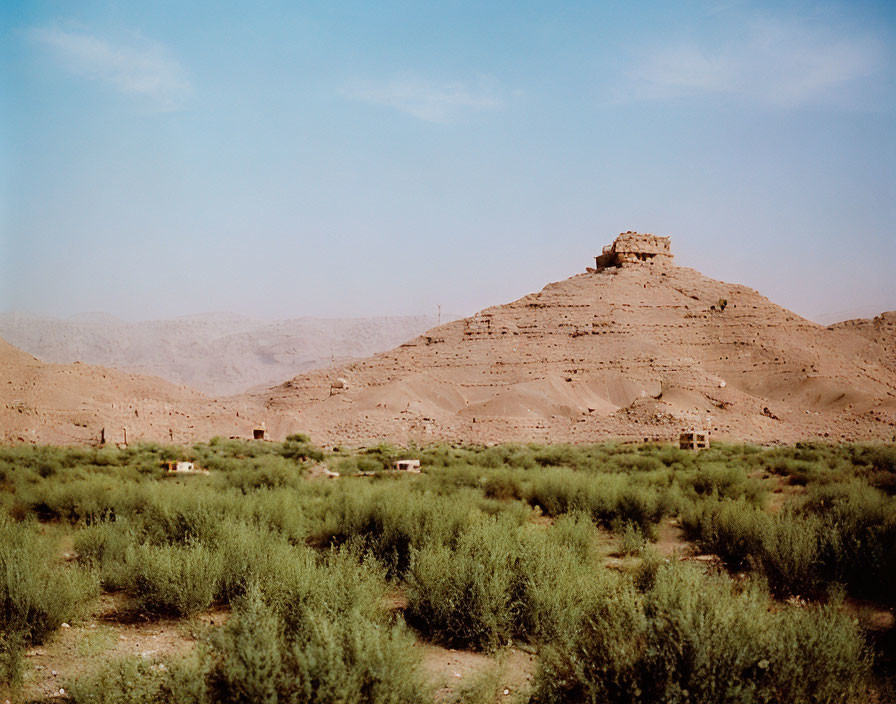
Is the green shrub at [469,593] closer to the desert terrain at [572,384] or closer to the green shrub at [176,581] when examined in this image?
the green shrub at [176,581]

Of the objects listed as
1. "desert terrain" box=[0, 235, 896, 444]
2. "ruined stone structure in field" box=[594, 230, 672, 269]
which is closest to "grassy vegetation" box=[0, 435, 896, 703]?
"desert terrain" box=[0, 235, 896, 444]

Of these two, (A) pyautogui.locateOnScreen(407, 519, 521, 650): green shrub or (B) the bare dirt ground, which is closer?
(B) the bare dirt ground

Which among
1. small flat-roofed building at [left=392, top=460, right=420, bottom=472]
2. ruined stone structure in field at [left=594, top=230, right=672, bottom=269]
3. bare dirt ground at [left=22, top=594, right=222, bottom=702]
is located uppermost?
ruined stone structure in field at [left=594, top=230, right=672, bottom=269]

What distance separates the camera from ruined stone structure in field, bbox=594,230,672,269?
319 ft

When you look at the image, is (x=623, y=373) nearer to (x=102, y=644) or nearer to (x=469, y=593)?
(x=469, y=593)

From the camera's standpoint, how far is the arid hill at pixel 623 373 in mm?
51219

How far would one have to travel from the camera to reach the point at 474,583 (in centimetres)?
706

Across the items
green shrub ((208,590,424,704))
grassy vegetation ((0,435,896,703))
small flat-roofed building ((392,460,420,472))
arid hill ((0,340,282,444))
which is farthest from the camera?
arid hill ((0,340,282,444))

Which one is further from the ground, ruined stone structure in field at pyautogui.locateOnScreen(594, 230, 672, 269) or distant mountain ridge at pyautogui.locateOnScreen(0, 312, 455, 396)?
ruined stone structure in field at pyautogui.locateOnScreen(594, 230, 672, 269)

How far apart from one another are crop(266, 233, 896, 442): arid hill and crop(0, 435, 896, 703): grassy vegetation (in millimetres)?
37069

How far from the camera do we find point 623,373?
68562mm

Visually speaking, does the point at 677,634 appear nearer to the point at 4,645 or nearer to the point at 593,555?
the point at 593,555

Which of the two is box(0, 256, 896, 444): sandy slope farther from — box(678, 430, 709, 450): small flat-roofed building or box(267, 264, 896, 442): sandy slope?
box(678, 430, 709, 450): small flat-roofed building

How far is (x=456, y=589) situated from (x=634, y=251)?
9614 centimetres
